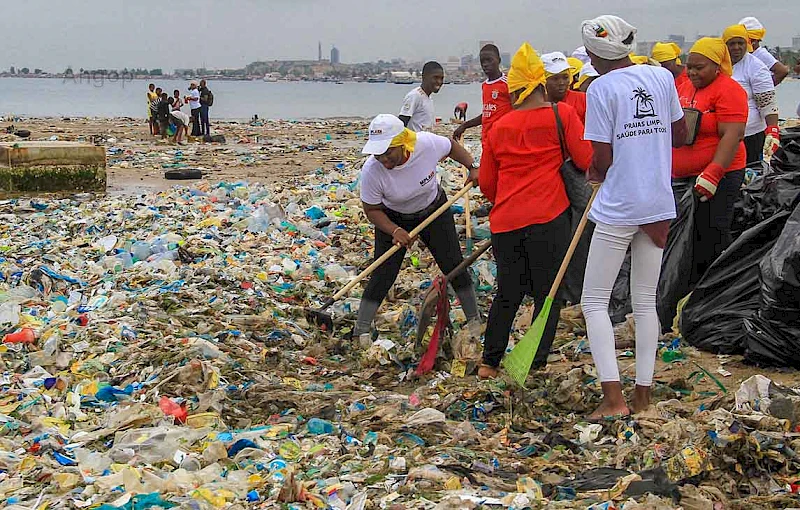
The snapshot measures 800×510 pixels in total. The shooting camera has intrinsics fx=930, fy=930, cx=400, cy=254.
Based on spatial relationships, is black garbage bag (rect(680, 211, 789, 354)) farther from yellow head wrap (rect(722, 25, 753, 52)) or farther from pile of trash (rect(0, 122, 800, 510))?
yellow head wrap (rect(722, 25, 753, 52))

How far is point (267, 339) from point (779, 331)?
296cm

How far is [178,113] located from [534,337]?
1856 cm

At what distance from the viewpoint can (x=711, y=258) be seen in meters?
5.49

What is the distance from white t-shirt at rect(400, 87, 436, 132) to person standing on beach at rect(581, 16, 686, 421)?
451 cm

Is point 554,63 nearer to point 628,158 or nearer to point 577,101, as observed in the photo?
point 577,101

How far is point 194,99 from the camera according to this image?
21453mm

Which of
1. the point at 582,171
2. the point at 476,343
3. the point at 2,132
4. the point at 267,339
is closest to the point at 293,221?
the point at 267,339

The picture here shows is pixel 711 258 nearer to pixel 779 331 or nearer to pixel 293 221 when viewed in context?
pixel 779 331

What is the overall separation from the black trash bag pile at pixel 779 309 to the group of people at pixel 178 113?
59.6 feet

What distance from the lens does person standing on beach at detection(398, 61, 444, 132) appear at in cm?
830

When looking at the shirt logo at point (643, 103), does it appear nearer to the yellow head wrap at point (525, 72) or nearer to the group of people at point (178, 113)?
the yellow head wrap at point (525, 72)

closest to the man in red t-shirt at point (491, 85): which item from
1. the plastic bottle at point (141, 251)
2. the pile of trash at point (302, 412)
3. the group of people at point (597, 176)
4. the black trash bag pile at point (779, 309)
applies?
the pile of trash at point (302, 412)

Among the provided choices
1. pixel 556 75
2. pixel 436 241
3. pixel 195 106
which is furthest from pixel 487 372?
pixel 195 106

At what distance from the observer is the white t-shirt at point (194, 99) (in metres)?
21.2
